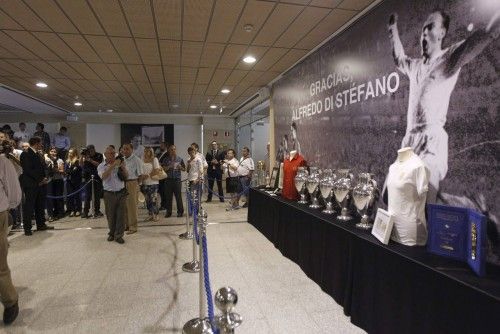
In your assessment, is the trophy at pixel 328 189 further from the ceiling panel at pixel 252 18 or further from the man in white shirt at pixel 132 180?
the man in white shirt at pixel 132 180

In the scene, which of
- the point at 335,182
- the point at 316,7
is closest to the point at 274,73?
the point at 316,7

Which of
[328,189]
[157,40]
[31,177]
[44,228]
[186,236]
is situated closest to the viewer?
[328,189]

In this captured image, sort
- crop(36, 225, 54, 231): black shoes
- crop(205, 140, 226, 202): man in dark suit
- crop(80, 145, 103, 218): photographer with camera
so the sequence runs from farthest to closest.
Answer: crop(205, 140, 226, 202): man in dark suit < crop(80, 145, 103, 218): photographer with camera < crop(36, 225, 54, 231): black shoes

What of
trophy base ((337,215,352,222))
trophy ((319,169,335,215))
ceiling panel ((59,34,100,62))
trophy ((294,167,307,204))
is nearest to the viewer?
trophy base ((337,215,352,222))

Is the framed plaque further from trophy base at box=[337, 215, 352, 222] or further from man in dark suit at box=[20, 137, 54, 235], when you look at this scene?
man in dark suit at box=[20, 137, 54, 235]

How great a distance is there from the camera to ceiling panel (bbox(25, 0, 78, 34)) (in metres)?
3.20

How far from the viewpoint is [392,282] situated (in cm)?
194

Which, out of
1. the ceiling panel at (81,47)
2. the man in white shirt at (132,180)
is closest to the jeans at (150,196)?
the man in white shirt at (132,180)

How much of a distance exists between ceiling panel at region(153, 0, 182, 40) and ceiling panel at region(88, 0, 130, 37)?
1.26ft

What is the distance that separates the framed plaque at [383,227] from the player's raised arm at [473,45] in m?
1.08

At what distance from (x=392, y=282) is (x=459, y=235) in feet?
1.55

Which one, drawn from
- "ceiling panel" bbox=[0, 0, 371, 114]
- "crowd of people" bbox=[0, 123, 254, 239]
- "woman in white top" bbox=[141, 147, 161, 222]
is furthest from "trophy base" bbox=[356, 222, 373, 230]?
"woman in white top" bbox=[141, 147, 161, 222]

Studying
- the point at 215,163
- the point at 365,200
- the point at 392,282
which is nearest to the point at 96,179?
the point at 215,163

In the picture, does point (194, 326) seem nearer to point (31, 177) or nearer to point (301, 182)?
point (301, 182)
